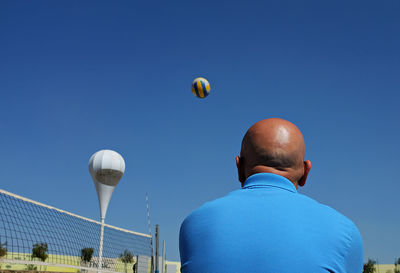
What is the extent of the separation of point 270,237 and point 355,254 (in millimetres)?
327

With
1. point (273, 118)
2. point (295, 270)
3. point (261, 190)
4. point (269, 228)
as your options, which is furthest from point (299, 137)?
point (295, 270)

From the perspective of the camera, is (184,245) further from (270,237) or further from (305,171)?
(305,171)

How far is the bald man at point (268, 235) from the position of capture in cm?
136

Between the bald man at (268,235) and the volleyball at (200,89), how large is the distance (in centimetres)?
1305

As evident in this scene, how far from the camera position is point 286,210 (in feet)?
4.77

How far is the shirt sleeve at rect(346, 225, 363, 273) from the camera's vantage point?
144cm

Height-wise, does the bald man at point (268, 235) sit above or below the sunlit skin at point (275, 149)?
below

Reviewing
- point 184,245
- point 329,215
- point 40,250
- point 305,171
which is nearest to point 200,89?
point 40,250

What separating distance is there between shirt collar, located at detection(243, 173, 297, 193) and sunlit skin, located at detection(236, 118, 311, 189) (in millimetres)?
37

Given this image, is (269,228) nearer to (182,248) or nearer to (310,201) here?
(310,201)

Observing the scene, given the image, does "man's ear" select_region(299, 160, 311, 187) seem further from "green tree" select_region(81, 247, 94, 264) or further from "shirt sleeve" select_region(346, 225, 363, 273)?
"green tree" select_region(81, 247, 94, 264)

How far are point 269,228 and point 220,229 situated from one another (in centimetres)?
17

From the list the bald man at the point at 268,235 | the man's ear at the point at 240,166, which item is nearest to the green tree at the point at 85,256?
the man's ear at the point at 240,166

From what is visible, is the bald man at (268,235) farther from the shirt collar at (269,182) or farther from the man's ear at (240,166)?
the man's ear at (240,166)
